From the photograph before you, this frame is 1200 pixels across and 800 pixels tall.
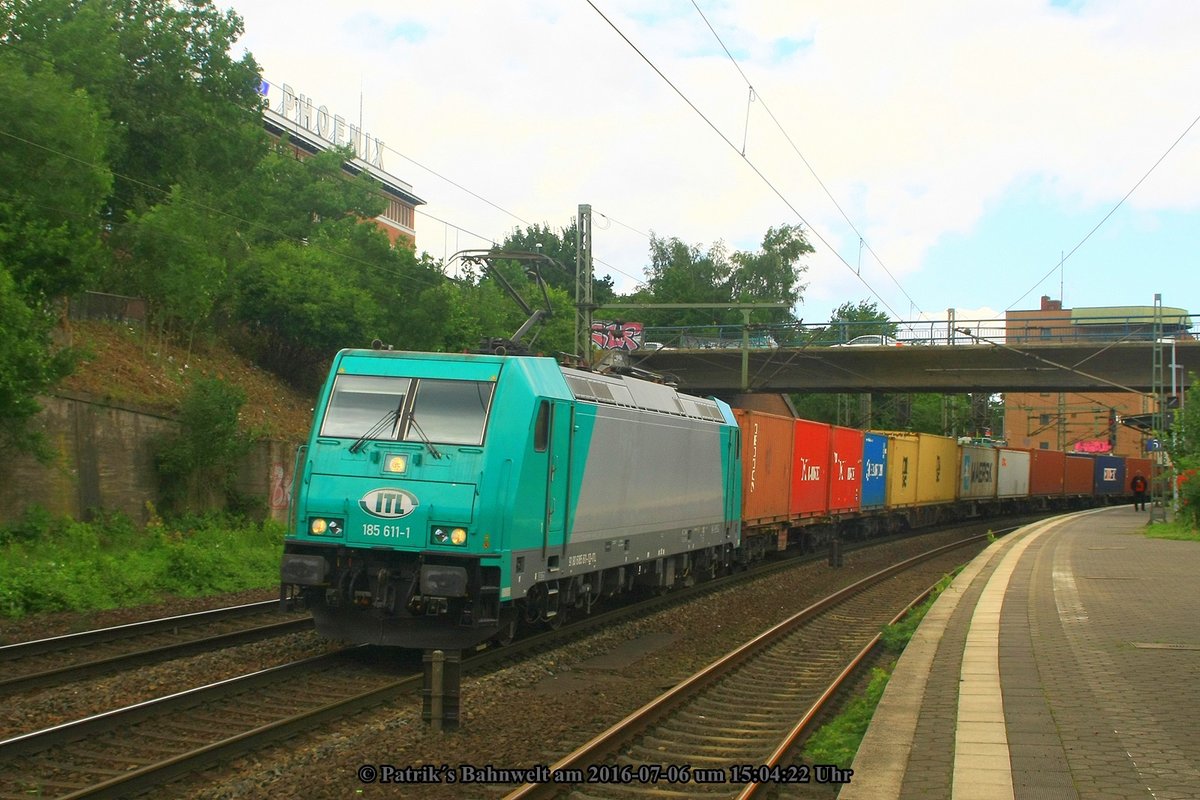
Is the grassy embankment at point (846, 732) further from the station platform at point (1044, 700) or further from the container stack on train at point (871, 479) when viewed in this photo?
the container stack on train at point (871, 479)

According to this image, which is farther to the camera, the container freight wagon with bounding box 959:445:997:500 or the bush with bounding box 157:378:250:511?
the container freight wagon with bounding box 959:445:997:500

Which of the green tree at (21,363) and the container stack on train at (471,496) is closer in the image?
the container stack on train at (471,496)

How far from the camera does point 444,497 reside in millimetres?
10969

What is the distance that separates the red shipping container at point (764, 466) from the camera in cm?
2169

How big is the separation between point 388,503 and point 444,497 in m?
0.55

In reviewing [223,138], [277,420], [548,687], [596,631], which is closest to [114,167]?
[223,138]

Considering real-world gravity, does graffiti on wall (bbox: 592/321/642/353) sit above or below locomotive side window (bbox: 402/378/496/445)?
above

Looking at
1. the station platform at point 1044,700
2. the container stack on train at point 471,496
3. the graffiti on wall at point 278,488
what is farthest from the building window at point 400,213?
the station platform at point 1044,700

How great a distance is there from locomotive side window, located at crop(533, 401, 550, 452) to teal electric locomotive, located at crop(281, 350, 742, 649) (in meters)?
0.02

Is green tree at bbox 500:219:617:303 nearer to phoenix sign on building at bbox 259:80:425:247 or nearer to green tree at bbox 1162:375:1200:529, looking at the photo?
phoenix sign on building at bbox 259:80:425:247

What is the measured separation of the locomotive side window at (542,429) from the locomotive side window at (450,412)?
537 mm

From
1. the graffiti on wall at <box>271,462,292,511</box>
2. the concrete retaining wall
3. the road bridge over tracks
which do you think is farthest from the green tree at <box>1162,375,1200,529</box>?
the concrete retaining wall

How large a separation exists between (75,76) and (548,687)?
21582mm

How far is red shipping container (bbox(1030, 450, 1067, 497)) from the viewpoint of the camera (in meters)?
55.6
